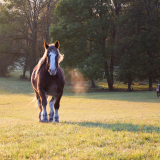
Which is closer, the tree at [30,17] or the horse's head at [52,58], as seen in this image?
the horse's head at [52,58]

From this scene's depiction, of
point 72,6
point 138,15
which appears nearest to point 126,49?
point 138,15

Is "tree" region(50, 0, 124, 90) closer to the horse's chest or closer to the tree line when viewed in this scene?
the tree line

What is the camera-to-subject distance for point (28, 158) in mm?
3652

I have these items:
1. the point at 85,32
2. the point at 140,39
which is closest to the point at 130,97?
the point at 140,39

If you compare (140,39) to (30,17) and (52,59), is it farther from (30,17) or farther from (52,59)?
(30,17)

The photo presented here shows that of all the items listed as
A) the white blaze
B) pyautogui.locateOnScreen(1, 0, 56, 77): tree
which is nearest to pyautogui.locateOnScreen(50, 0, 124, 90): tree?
pyautogui.locateOnScreen(1, 0, 56, 77): tree

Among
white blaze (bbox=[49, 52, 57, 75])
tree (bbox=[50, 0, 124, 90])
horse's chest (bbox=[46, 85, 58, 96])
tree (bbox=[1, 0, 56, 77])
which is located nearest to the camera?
white blaze (bbox=[49, 52, 57, 75])

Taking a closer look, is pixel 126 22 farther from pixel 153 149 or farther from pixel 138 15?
pixel 153 149

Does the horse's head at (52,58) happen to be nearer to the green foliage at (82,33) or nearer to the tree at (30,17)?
the green foliage at (82,33)

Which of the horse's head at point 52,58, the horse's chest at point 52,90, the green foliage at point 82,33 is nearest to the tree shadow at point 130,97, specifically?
the green foliage at point 82,33

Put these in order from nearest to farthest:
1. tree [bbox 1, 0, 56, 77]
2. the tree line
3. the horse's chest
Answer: the horse's chest
the tree line
tree [bbox 1, 0, 56, 77]

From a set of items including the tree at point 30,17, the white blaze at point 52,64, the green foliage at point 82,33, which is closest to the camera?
the white blaze at point 52,64

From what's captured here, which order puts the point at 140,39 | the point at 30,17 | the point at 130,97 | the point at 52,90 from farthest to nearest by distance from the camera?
the point at 30,17, the point at 140,39, the point at 130,97, the point at 52,90

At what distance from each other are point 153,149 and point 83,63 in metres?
27.0
